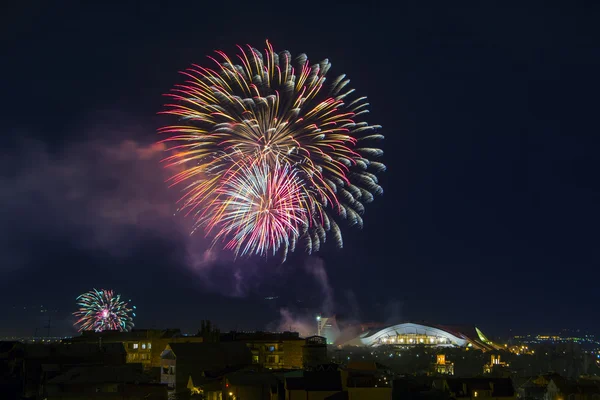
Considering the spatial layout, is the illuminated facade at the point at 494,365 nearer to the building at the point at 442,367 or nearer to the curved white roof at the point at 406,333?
the building at the point at 442,367

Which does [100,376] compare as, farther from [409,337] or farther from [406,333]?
[406,333]

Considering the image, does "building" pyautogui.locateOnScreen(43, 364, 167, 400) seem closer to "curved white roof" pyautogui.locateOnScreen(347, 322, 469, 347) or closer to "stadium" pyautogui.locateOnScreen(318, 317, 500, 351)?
"stadium" pyautogui.locateOnScreen(318, 317, 500, 351)

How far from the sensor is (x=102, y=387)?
37.0 m

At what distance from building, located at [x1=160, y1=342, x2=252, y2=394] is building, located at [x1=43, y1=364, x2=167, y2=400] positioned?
4.34m

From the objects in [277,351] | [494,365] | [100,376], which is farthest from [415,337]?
[100,376]

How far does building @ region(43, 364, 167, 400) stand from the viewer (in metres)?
36.1

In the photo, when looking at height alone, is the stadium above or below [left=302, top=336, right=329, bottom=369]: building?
above

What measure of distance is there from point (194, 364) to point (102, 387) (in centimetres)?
1032

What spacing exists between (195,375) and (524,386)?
3207 cm

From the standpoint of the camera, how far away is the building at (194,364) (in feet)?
145

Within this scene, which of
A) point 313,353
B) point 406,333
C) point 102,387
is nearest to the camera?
point 102,387

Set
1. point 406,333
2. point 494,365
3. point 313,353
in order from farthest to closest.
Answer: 1. point 406,333
2. point 494,365
3. point 313,353

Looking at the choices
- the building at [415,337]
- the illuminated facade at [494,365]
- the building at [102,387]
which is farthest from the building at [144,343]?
the building at [415,337]

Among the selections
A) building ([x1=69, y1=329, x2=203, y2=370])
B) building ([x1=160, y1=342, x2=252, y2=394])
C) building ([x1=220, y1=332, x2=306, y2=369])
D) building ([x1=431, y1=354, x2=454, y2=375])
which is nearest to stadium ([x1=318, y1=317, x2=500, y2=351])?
building ([x1=431, y1=354, x2=454, y2=375])
